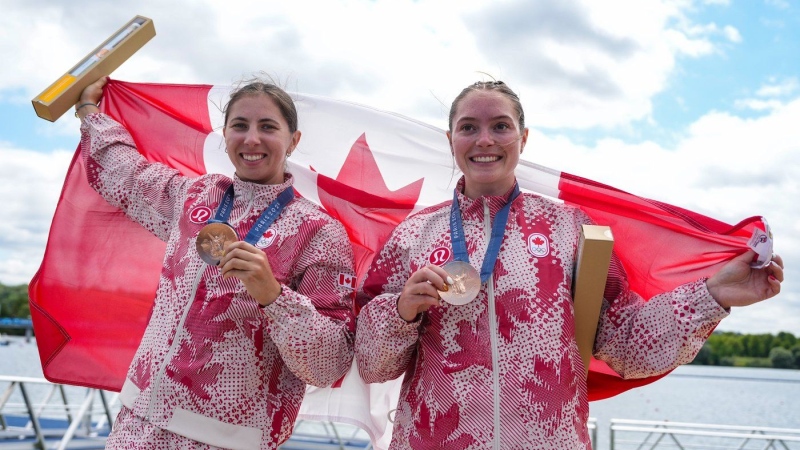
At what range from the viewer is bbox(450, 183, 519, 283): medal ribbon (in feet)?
7.61

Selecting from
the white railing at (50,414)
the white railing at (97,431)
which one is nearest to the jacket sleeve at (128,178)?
the white railing at (97,431)

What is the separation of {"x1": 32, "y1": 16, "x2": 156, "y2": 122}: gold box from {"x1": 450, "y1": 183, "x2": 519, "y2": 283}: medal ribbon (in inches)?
71.1

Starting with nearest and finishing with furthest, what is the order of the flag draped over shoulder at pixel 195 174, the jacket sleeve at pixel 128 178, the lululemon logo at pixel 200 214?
the lululemon logo at pixel 200 214 → the jacket sleeve at pixel 128 178 → the flag draped over shoulder at pixel 195 174

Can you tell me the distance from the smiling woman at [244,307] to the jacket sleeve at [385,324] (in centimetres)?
11

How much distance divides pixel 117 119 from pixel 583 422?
2.53 m

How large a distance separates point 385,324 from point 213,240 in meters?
0.62

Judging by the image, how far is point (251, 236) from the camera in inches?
102

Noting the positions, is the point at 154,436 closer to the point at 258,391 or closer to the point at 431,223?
the point at 258,391

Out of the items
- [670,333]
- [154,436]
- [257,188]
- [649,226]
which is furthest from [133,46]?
[670,333]

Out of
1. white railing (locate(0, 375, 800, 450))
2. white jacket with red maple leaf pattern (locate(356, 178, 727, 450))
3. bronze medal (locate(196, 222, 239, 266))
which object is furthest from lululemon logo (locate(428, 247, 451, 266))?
white railing (locate(0, 375, 800, 450))

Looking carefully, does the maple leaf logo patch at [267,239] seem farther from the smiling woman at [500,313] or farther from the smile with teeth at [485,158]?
the smile with teeth at [485,158]

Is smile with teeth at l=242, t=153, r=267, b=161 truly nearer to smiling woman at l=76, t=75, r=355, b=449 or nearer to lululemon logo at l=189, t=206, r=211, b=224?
smiling woman at l=76, t=75, r=355, b=449

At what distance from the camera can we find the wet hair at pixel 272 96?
2.85 metres

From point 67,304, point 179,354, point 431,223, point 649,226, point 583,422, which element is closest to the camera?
point 583,422
